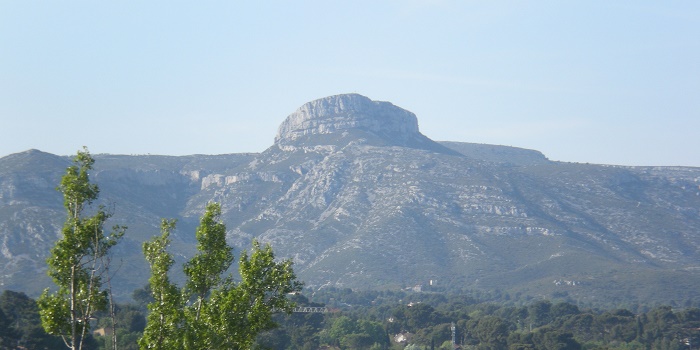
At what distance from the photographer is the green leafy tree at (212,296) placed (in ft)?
98.7

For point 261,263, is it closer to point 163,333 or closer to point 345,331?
point 163,333

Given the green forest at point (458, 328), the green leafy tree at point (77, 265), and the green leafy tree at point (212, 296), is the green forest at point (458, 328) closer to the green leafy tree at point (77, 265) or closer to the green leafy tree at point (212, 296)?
the green leafy tree at point (212, 296)

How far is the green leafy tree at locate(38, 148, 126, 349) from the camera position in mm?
29156

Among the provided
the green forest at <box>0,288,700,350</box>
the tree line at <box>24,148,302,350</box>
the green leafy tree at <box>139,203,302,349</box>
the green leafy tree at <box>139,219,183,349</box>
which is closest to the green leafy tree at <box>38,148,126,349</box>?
the tree line at <box>24,148,302,350</box>

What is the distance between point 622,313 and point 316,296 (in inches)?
3091

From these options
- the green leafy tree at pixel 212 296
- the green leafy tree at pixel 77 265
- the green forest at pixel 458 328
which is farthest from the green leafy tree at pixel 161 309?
the green forest at pixel 458 328

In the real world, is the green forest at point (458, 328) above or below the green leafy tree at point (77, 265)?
below

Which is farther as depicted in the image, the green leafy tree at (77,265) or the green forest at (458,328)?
the green forest at (458,328)

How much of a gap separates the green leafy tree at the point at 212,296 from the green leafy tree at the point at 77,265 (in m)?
1.85

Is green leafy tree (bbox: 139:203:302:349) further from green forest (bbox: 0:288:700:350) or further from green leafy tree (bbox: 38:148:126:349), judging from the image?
green forest (bbox: 0:288:700:350)

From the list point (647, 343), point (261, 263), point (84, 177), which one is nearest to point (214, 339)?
point (261, 263)

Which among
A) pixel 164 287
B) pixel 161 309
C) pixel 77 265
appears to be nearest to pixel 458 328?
pixel 164 287

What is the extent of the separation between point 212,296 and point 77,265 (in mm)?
5028

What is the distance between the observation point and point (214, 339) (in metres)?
31.2
